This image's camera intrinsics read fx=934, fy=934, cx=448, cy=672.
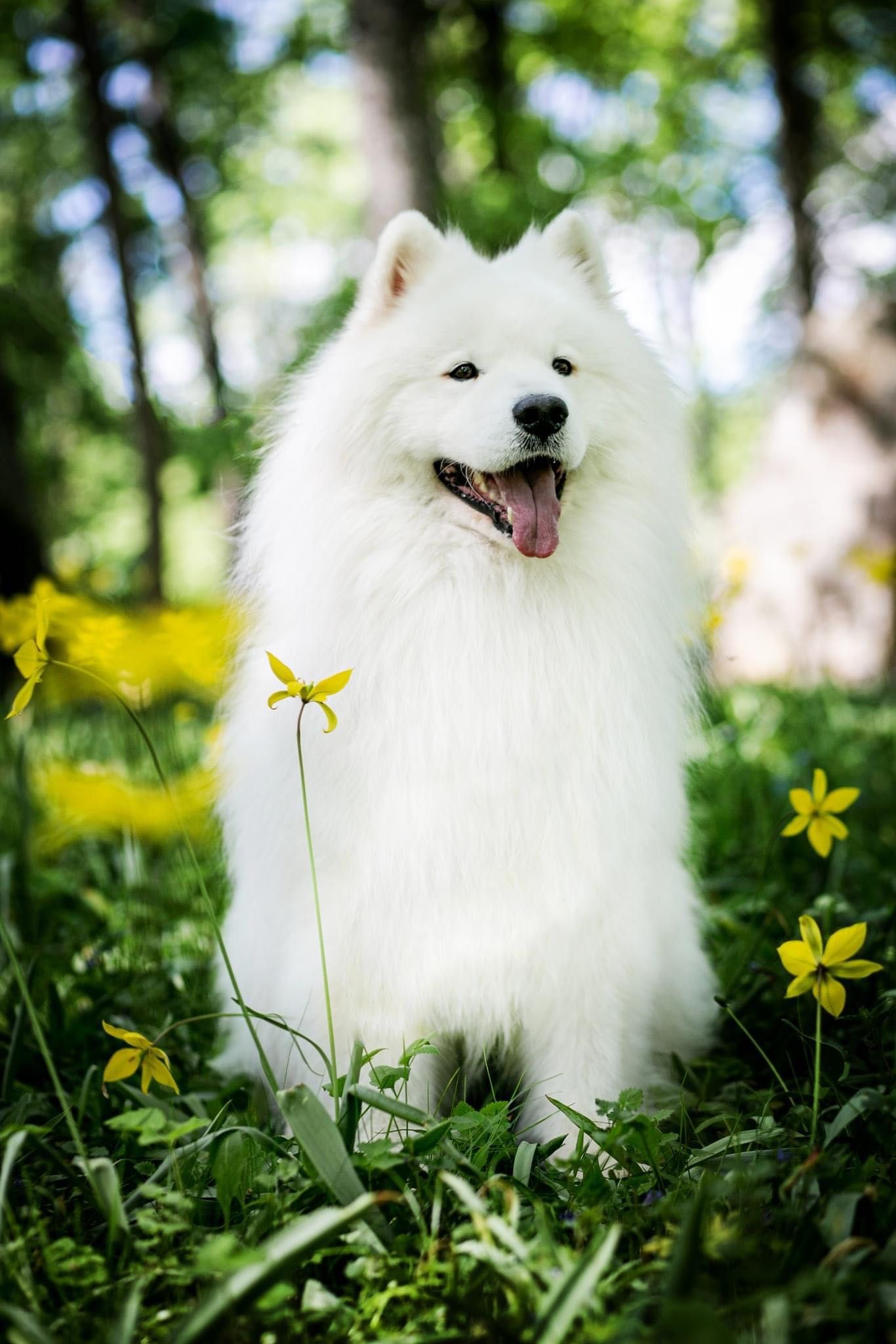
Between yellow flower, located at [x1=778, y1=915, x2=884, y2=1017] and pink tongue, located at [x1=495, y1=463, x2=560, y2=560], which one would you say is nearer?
yellow flower, located at [x1=778, y1=915, x2=884, y2=1017]

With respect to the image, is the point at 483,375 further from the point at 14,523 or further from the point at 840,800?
the point at 14,523

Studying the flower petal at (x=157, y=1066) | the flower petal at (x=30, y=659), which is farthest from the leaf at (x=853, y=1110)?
the flower petal at (x=30, y=659)

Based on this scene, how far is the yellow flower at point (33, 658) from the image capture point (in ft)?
4.75

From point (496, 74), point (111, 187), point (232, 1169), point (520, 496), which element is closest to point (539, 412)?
point (520, 496)

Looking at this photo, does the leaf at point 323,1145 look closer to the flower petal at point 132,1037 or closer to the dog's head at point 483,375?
the flower petal at point 132,1037

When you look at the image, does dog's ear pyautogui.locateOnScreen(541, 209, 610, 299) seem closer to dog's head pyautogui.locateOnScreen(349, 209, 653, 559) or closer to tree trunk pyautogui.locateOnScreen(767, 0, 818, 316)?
dog's head pyautogui.locateOnScreen(349, 209, 653, 559)

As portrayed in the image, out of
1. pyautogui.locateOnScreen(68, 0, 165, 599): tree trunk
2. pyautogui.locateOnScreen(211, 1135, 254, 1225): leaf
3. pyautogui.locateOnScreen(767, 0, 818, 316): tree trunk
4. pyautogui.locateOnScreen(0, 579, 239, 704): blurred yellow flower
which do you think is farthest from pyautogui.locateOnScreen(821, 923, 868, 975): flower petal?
pyautogui.locateOnScreen(767, 0, 818, 316): tree trunk

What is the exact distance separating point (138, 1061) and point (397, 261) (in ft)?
5.71

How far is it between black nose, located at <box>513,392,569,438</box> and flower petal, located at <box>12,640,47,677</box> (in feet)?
3.30

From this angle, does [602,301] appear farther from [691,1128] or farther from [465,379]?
[691,1128]

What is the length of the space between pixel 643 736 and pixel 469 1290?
1055mm

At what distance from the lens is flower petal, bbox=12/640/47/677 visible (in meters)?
1.45

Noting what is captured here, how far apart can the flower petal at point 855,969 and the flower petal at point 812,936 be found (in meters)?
0.03

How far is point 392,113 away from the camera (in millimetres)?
5172
